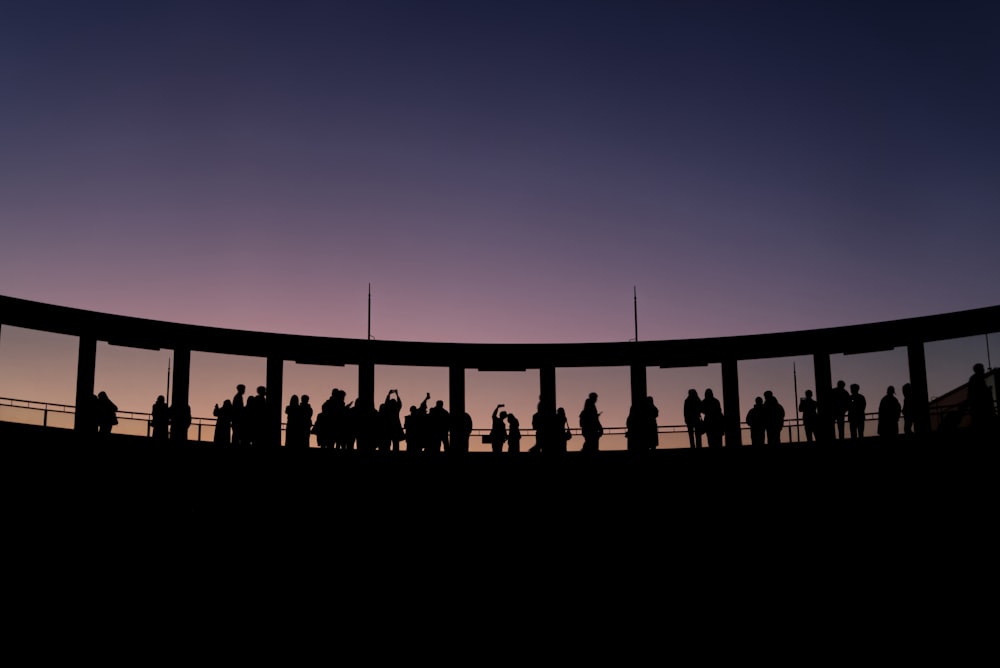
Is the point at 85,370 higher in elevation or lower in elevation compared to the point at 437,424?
higher

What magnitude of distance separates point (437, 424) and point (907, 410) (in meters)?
9.44

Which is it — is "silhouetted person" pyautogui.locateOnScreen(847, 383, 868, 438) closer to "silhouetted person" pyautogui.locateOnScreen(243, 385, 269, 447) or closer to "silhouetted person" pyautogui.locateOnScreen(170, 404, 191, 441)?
"silhouetted person" pyautogui.locateOnScreen(243, 385, 269, 447)

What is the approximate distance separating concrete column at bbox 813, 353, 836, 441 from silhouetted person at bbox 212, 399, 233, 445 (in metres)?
12.3

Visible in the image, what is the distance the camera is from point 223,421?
2045 centimetres

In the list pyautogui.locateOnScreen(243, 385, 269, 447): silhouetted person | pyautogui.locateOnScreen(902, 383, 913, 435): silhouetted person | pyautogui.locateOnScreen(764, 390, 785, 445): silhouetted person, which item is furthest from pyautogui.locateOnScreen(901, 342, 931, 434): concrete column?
pyautogui.locateOnScreen(243, 385, 269, 447): silhouetted person

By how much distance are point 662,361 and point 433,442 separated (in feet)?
21.1

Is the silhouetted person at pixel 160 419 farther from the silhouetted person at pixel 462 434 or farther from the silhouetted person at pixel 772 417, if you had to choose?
the silhouetted person at pixel 772 417

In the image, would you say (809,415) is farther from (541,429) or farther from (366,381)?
(366,381)

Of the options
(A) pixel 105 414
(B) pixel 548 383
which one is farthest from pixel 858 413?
(A) pixel 105 414

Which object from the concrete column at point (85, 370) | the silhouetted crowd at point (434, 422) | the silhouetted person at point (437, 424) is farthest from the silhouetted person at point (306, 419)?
the concrete column at point (85, 370)

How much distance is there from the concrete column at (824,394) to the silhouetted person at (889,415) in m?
1.05

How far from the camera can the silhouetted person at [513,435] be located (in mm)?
22172

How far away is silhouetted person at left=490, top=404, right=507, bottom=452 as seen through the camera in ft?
72.4

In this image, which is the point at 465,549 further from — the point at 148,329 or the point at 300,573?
the point at 148,329
